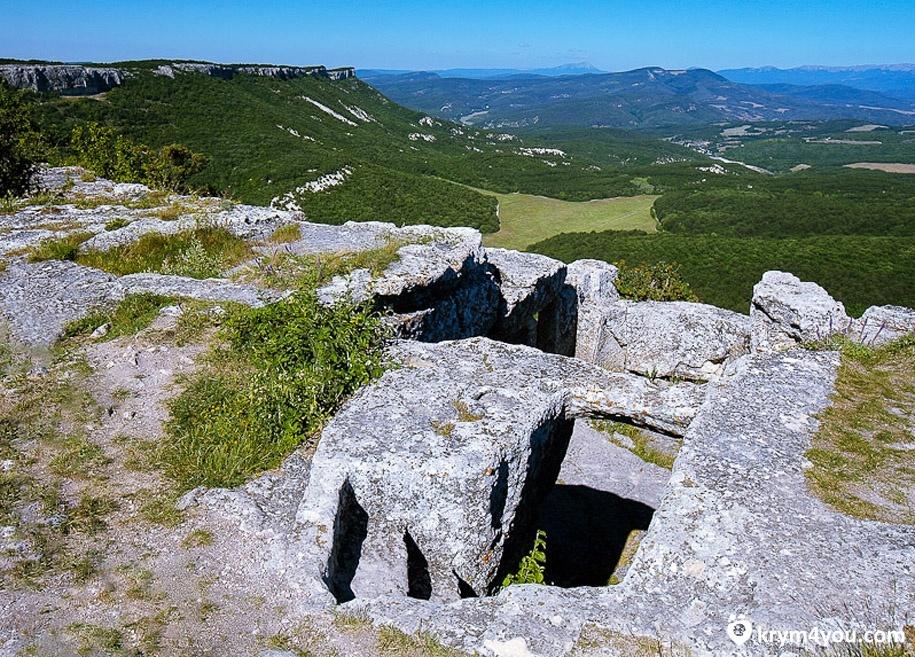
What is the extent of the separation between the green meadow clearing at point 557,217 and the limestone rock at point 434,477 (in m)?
64.2

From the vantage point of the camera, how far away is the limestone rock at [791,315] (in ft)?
44.6

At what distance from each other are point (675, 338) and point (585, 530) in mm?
7191

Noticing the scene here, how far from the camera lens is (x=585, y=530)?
11.2 metres

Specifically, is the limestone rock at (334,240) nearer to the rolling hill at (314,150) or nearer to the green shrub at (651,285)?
the green shrub at (651,285)

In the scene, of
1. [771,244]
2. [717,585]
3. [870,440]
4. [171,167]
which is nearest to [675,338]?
[870,440]

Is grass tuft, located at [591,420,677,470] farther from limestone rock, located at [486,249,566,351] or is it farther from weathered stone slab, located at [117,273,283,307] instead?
weathered stone slab, located at [117,273,283,307]

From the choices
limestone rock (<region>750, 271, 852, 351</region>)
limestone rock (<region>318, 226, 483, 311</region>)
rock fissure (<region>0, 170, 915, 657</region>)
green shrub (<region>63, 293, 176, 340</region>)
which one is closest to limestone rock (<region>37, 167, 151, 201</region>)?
rock fissure (<region>0, 170, 915, 657</region>)

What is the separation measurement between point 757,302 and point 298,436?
506 inches

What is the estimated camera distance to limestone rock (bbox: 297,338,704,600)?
19.1 feet

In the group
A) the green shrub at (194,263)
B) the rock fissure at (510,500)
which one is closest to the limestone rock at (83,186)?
the green shrub at (194,263)

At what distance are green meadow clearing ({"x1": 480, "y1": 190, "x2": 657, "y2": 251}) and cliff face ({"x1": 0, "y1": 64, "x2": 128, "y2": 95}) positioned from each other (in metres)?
54.0

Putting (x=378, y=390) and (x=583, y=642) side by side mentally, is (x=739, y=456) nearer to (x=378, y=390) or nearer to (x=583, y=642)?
(x=583, y=642)

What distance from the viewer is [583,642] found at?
4.31m

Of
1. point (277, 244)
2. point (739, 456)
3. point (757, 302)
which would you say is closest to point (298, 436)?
point (739, 456)
